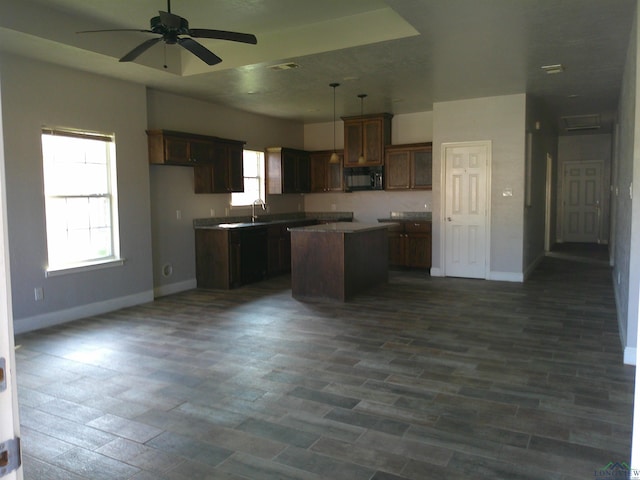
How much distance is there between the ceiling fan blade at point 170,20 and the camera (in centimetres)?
355

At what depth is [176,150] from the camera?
6.78 metres

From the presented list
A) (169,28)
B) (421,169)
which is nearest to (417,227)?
(421,169)

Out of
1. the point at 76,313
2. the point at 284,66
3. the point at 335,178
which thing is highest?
the point at 284,66

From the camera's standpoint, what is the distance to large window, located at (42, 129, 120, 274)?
5.48m

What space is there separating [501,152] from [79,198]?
5.90m

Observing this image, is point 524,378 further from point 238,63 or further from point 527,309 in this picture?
point 238,63

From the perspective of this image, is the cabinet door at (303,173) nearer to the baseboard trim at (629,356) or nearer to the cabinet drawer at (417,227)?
the cabinet drawer at (417,227)

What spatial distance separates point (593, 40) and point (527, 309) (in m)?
2.93

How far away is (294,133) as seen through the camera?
33.3 feet

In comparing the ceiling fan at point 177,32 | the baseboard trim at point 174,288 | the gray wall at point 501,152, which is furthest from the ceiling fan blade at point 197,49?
the gray wall at point 501,152

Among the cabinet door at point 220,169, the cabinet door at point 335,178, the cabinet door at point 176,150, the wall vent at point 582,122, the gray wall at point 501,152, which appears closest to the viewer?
the cabinet door at point 176,150

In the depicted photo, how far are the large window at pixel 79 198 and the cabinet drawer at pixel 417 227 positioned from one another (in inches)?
191

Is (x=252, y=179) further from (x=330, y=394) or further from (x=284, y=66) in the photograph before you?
(x=330, y=394)

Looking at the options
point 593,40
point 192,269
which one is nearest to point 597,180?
point 593,40
